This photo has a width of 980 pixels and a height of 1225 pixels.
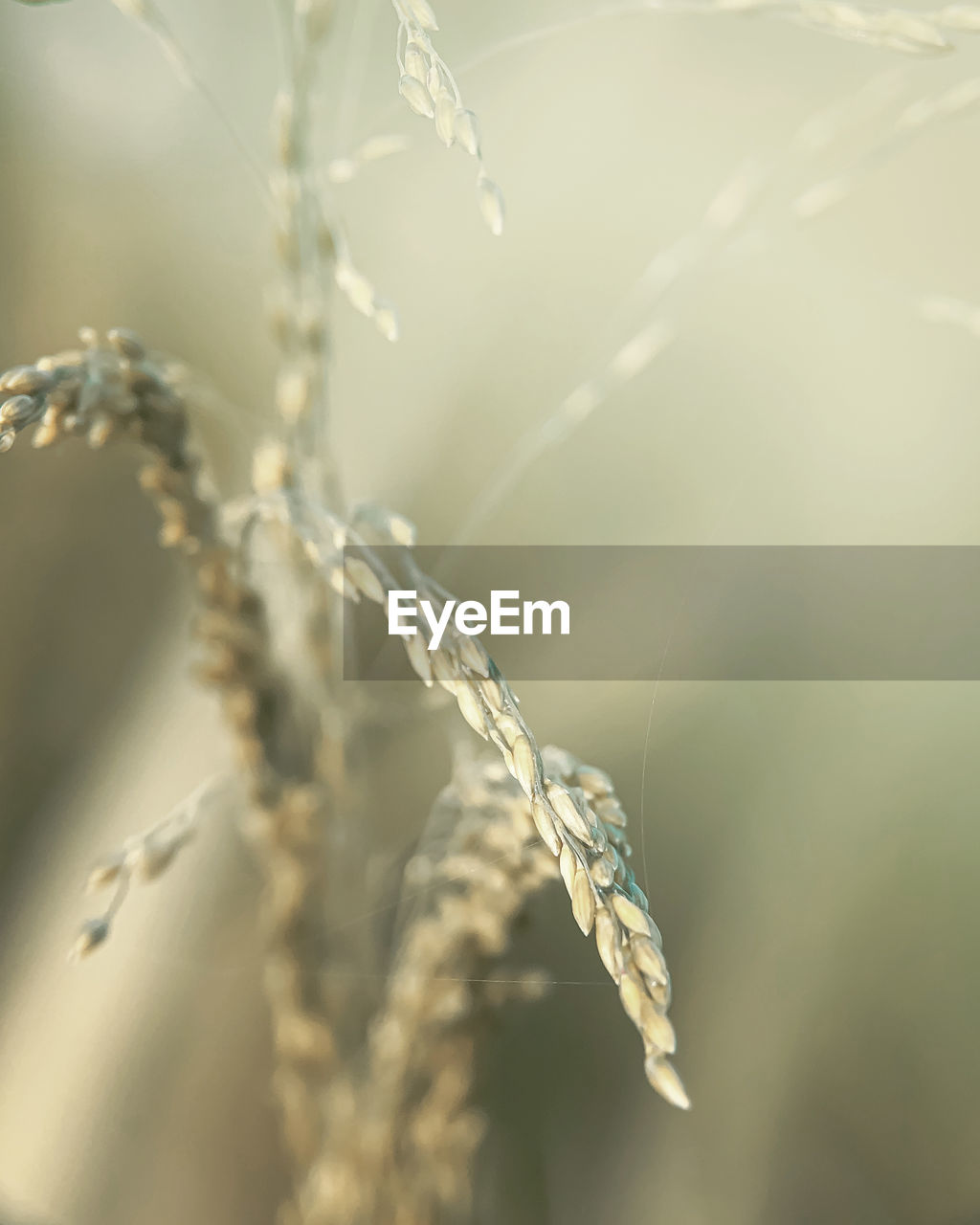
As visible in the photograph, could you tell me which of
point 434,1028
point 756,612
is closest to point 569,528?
point 756,612

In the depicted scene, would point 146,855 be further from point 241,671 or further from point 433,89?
point 433,89

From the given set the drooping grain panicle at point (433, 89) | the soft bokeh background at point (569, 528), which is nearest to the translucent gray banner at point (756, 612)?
the soft bokeh background at point (569, 528)

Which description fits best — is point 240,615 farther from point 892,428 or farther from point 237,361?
point 892,428

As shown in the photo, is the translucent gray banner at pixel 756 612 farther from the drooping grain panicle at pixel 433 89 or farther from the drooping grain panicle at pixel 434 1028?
the drooping grain panicle at pixel 433 89

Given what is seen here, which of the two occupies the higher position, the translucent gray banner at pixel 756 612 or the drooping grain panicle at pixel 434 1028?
the translucent gray banner at pixel 756 612

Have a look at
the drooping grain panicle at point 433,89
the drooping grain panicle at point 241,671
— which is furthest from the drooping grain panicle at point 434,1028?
the drooping grain panicle at point 433,89

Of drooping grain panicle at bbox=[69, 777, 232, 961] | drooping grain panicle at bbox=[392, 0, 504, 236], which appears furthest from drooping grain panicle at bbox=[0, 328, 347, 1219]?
drooping grain panicle at bbox=[392, 0, 504, 236]

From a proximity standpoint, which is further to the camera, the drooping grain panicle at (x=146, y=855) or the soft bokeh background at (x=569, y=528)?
the soft bokeh background at (x=569, y=528)

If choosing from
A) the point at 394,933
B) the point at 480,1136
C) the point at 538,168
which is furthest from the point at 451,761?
the point at 538,168
